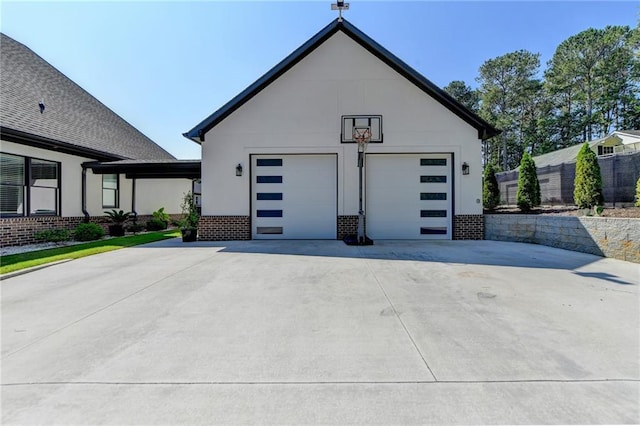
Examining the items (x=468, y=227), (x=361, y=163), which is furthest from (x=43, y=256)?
(x=468, y=227)

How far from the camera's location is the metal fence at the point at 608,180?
407 inches

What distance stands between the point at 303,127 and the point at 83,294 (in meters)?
7.57

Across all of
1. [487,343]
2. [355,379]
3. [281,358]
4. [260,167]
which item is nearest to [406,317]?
[487,343]

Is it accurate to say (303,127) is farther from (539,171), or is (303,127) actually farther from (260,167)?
(539,171)

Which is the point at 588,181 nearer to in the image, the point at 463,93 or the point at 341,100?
the point at 341,100

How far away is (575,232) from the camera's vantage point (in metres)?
7.76

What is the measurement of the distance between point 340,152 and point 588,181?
7815mm

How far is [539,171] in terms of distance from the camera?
1445 centimetres

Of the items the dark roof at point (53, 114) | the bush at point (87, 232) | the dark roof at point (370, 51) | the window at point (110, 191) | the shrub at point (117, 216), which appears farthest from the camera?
the window at point (110, 191)

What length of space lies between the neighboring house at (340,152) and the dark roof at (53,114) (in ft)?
15.2

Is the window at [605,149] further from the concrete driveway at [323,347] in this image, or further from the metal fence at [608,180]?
the concrete driveway at [323,347]

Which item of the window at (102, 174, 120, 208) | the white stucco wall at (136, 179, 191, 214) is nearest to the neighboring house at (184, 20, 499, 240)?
the window at (102, 174, 120, 208)

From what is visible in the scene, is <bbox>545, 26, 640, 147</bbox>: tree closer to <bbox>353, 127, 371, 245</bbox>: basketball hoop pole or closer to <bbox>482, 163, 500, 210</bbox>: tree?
<bbox>482, 163, 500, 210</bbox>: tree

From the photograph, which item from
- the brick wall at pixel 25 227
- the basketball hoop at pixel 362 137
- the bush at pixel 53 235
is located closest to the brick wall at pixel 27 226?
the brick wall at pixel 25 227
